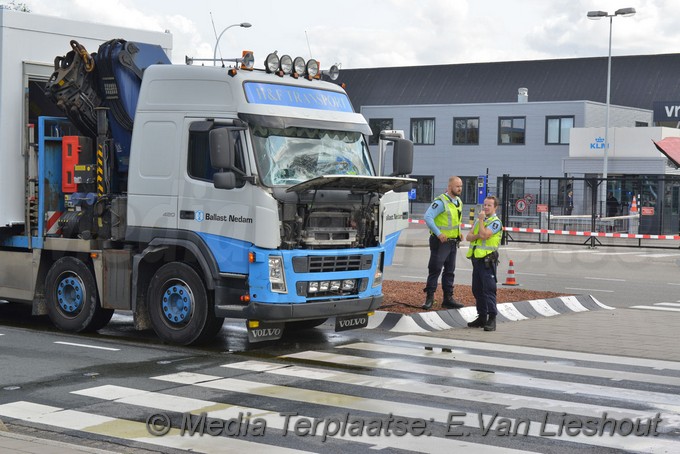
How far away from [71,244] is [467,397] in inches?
235

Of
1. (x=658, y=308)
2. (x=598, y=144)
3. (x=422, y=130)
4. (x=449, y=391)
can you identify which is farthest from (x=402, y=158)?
(x=422, y=130)

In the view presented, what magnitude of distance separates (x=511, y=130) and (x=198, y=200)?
160 feet

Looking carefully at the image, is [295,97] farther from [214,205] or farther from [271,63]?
[214,205]

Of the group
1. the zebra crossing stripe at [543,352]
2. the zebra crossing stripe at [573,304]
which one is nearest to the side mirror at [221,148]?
the zebra crossing stripe at [543,352]

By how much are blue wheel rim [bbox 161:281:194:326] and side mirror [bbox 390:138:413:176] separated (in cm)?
293

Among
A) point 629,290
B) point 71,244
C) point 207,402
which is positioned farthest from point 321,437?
point 629,290

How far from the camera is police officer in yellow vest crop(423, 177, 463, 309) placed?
1493cm

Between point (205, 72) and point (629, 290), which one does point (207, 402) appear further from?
point (629, 290)

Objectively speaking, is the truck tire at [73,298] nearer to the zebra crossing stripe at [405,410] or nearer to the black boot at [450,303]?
the zebra crossing stripe at [405,410]

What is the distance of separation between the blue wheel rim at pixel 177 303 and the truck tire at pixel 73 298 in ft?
4.19

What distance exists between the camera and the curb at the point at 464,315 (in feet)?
45.9

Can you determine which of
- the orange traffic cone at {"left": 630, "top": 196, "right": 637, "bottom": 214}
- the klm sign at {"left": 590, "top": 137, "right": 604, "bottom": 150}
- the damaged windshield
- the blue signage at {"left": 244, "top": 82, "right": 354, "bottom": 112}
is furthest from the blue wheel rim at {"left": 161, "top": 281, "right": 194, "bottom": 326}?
the klm sign at {"left": 590, "top": 137, "right": 604, "bottom": 150}

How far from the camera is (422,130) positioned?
62.3m

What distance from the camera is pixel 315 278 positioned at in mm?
11711
